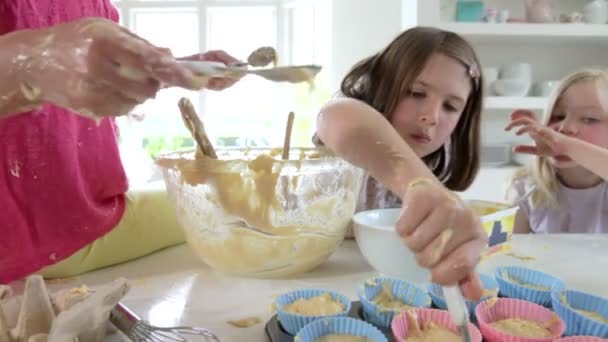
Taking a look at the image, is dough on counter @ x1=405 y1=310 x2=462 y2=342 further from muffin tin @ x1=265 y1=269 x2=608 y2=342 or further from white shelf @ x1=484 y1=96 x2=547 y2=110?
Answer: white shelf @ x1=484 y1=96 x2=547 y2=110

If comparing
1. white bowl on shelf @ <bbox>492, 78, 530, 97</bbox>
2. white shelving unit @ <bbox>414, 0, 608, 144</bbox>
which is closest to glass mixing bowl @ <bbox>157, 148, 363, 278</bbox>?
white shelving unit @ <bbox>414, 0, 608, 144</bbox>

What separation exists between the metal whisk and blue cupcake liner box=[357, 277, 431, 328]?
18cm

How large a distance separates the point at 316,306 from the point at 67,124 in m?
0.40

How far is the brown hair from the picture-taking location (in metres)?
1.00

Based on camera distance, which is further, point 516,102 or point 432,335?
point 516,102

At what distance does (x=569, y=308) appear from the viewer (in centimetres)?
57

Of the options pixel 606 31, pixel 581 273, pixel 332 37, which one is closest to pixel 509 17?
pixel 606 31

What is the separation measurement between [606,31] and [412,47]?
4.97ft

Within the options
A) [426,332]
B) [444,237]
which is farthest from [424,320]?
[444,237]

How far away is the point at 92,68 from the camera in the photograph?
31cm

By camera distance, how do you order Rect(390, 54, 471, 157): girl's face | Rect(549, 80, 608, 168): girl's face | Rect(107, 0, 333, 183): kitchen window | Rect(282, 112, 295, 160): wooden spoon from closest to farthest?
Rect(282, 112, 295, 160): wooden spoon → Rect(390, 54, 471, 157): girl's face → Rect(549, 80, 608, 168): girl's face → Rect(107, 0, 333, 183): kitchen window

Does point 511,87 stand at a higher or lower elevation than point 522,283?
higher

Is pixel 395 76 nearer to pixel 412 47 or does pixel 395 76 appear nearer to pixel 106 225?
pixel 412 47

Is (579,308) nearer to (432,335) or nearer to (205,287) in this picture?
(432,335)
